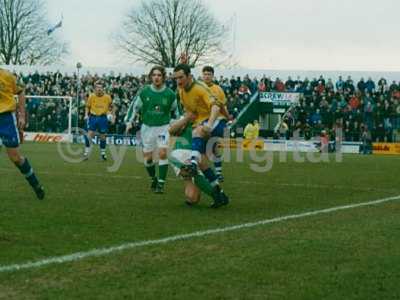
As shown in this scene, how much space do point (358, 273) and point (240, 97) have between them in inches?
1345

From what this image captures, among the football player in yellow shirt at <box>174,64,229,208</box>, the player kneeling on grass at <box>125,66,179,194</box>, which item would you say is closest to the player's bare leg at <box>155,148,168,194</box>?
the player kneeling on grass at <box>125,66,179,194</box>

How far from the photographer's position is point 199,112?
1166 cm

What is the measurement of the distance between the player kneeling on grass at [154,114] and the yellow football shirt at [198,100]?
237 centimetres

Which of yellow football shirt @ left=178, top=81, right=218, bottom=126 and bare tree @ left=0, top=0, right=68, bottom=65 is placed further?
bare tree @ left=0, top=0, right=68, bottom=65

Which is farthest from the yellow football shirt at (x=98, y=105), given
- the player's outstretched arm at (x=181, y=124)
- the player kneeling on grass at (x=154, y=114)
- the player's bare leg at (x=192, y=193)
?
the player's bare leg at (x=192, y=193)

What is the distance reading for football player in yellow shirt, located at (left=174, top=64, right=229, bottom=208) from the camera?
11.2 meters

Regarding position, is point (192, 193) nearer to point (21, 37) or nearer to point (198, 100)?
point (198, 100)

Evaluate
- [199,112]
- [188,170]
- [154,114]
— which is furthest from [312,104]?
[188,170]

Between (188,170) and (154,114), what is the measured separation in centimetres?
354

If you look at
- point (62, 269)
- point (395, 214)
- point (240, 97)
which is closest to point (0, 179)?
point (395, 214)

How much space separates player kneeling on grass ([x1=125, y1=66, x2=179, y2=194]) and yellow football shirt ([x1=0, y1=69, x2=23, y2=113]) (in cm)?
313

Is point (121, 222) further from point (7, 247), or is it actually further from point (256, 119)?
point (256, 119)

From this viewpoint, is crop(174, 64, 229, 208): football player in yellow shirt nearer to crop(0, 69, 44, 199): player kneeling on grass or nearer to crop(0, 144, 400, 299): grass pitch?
crop(0, 144, 400, 299): grass pitch

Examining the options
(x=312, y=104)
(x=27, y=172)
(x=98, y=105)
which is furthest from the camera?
(x=312, y=104)
